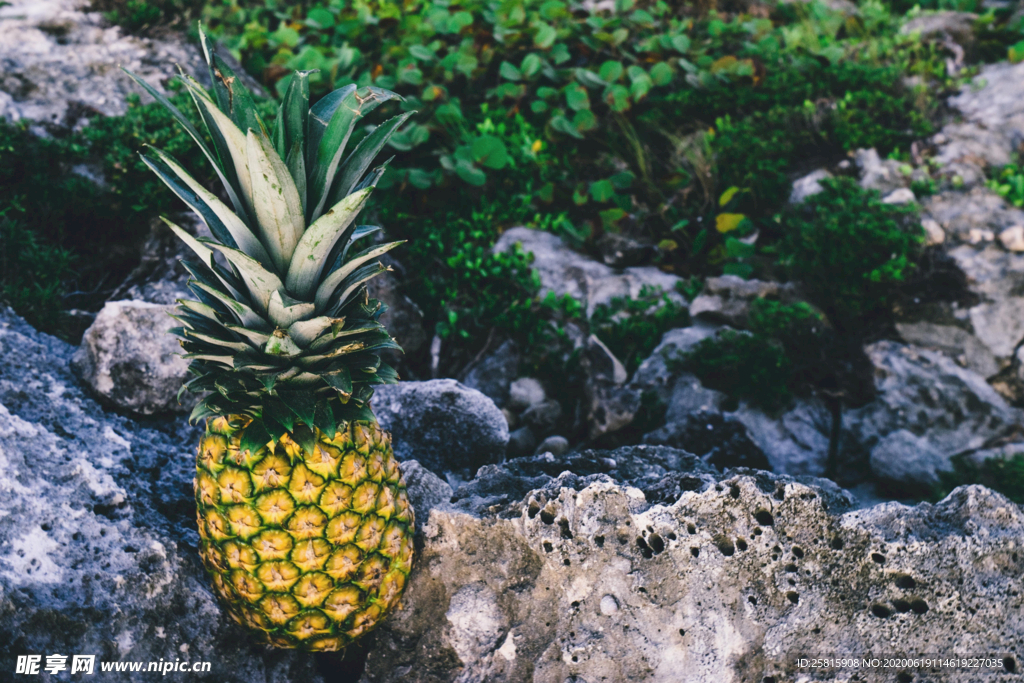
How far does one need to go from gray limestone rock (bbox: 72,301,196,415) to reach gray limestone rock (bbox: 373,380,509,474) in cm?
96

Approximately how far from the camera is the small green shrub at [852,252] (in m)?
4.18

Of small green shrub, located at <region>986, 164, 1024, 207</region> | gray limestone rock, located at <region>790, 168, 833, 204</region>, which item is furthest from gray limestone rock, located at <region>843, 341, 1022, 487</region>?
small green shrub, located at <region>986, 164, 1024, 207</region>

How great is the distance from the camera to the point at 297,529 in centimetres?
199

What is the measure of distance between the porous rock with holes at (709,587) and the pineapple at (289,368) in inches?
17.2

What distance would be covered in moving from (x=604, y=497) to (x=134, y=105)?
378 cm

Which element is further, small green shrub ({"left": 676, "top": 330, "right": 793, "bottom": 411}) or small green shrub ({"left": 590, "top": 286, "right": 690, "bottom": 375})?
small green shrub ({"left": 590, "top": 286, "right": 690, "bottom": 375})

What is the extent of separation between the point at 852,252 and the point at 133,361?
4.26 m

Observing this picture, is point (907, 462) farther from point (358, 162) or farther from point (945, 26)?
point (945, 26)

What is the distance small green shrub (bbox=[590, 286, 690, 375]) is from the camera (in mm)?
4395

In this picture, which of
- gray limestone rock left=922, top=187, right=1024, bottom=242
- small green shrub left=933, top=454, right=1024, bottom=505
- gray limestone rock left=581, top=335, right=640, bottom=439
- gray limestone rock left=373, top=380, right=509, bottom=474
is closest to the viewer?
gray limestone rock left=373, top=380, right=509, bottom=474

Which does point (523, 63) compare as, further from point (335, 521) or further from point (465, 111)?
point (335, 521)

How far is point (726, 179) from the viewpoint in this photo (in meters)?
5.34

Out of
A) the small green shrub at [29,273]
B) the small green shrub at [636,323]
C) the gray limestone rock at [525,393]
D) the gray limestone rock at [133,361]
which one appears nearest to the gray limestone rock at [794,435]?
the small green shrub at [636,323]

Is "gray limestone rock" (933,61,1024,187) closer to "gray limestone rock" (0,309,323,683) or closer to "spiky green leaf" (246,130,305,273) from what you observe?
"spiky green leaf" (246,130,305,273)
